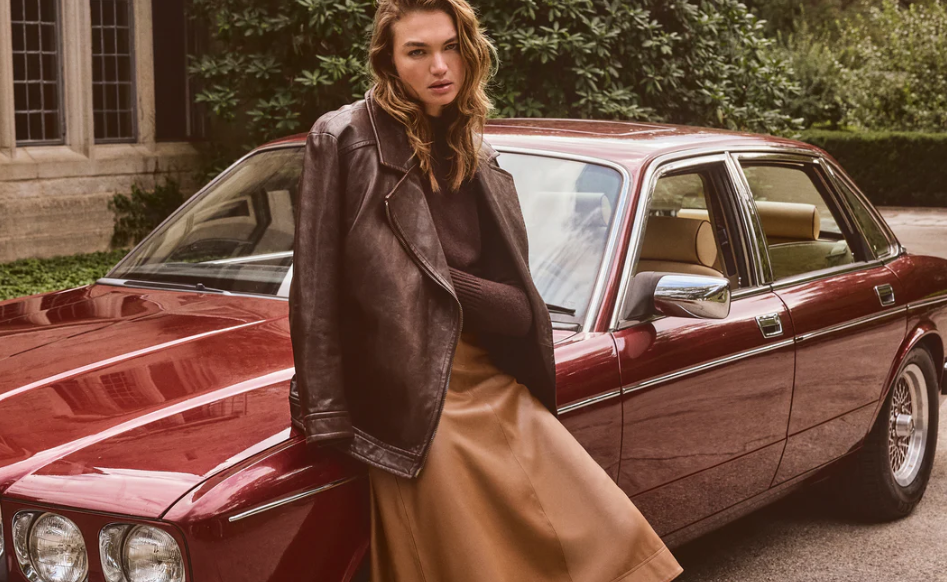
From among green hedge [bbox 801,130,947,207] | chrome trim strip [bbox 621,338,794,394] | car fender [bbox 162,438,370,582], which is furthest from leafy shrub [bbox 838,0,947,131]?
car fender [bbox 162,438,370,582]

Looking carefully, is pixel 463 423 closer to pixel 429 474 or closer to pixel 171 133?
pixel 429 474

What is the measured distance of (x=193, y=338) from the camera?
334cm

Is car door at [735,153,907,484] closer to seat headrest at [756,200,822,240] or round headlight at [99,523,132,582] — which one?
seat headrest at [756,200,822,240]

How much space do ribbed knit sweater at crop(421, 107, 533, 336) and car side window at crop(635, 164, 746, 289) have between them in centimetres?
131

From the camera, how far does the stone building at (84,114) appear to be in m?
11.4

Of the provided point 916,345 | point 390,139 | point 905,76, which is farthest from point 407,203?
point 905,76

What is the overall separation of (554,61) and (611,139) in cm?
612

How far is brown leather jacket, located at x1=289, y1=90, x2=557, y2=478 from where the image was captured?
98.6 inches

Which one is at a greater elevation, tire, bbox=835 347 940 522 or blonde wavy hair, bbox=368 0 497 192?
blonde wavy hair, bbox=368 0 497 192

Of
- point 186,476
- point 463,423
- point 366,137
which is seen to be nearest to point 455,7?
point 366,137

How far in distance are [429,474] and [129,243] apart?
1056 centimetres

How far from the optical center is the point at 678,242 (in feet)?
13.6

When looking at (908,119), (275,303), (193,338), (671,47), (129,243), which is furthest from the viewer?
(908,119)

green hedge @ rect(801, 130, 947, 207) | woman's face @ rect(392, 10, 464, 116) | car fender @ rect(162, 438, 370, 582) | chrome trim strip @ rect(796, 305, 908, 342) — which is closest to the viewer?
car fender @ rect(162, 438, 370, 582)
